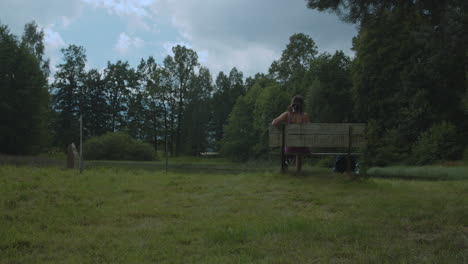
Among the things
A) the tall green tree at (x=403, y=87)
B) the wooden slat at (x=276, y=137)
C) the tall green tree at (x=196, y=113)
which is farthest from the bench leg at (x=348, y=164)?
the tall green tree at (x=196, y=113)

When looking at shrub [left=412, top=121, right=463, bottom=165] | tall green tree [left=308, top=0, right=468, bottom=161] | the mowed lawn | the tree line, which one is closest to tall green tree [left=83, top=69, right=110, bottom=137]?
the tree line

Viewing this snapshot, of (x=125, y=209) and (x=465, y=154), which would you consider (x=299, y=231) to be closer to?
(x=125, y=209)

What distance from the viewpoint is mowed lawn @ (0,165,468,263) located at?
143 inches

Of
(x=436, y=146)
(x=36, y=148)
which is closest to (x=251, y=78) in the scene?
(x=36, y=148)

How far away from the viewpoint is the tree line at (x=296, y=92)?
8195 millimetres

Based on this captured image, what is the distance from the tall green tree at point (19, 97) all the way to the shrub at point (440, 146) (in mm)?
39342

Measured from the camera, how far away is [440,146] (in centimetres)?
3050

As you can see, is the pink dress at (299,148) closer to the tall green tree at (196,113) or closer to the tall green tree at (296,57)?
the tall green tree at (296,57)

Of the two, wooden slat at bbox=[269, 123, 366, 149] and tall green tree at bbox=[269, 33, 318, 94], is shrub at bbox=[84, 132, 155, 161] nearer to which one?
tall green tree at bbox=[269, 33, 318, 94]

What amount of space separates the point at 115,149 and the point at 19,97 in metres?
11.6

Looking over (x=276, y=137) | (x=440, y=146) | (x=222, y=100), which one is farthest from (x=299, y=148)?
(x=222, y=100)

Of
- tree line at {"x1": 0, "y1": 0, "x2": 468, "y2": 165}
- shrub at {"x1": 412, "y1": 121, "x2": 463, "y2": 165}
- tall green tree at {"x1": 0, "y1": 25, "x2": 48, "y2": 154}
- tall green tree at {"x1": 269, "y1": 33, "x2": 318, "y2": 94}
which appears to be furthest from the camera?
tall green tree at {"x1": 269, "y1": 33, "x2": 318, "y2": 94}

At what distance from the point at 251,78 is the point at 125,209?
73.3 m

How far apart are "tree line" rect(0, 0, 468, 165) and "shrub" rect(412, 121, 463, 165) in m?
0.09
